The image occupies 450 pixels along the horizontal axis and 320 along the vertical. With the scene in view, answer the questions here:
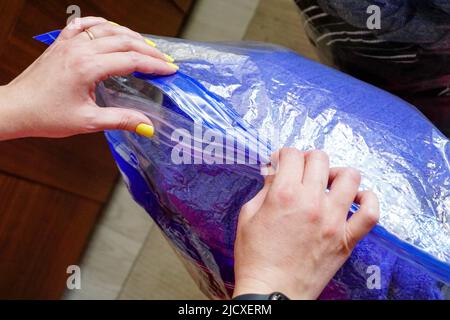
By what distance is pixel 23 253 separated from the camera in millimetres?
1137

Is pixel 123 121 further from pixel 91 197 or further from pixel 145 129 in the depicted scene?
pixel 91 197

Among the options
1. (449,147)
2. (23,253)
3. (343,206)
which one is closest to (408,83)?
(449,147)

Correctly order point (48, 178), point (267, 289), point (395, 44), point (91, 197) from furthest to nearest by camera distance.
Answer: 1. point (91, 197)
2. point (48, 178)
3. point (395, 44)
4. point (267, 289)

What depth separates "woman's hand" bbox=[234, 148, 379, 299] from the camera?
1.48 ft

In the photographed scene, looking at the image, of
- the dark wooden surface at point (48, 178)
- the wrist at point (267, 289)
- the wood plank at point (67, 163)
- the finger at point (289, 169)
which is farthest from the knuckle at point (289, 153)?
the wood plank at point (67, 163)

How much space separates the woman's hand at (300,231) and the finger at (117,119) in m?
0.18

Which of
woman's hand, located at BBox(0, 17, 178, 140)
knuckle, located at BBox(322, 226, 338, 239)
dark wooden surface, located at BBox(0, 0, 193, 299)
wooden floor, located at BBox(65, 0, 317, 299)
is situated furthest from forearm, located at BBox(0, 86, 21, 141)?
wooden floor, located at BBox(65, 0, 317, 299)

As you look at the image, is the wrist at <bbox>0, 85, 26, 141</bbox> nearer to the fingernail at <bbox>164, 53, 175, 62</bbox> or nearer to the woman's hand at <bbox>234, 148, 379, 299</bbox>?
the fingernail at <bbox>164, 53, 175, 62</bbox>

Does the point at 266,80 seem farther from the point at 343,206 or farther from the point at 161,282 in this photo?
the point at 161,282

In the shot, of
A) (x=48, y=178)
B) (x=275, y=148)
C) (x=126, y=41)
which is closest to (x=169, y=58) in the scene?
(x=126, y=41)

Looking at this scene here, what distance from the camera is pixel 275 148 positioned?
0.56 m

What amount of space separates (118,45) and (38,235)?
73 cm

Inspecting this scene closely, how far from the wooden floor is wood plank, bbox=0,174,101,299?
5 cm

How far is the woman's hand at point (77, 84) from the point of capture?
1.85ft
